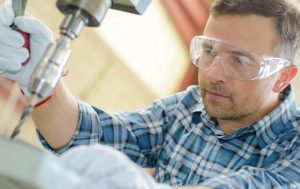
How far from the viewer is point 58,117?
50.7 inches

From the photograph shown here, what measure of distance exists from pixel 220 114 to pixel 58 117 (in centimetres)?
50

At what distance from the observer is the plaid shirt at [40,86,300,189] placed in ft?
4.41

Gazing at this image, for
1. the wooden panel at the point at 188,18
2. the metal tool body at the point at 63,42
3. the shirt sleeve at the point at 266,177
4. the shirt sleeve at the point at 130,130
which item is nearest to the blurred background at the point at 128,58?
the wooden panel at the point at 188,18

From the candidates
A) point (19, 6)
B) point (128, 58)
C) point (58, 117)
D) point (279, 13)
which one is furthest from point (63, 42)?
point (128, 58)

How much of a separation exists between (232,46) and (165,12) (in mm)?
1640

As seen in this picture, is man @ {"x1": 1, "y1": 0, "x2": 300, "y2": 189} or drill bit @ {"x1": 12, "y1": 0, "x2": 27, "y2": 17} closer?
drill bit @ {"x1": 12, "y1": 0, "x2": 27, "y2": 17}

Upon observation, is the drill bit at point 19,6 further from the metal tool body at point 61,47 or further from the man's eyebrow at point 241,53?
Answer: the man's eyebrow at point 241,53

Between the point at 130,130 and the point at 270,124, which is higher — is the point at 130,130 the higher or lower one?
the lower one

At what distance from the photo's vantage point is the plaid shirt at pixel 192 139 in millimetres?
1344

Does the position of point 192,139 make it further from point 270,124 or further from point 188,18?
point 188,18

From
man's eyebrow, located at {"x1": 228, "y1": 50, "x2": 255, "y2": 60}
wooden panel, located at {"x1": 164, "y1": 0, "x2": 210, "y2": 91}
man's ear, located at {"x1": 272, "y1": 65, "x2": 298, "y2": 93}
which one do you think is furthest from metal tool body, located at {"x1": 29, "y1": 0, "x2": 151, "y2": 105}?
wooden panel, located at {"x1": 164, "y1": 0, "x2": 210, "y2": 91}

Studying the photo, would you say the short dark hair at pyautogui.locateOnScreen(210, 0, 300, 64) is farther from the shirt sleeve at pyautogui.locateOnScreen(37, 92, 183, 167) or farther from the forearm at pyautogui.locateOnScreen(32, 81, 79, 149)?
the forearm at pyautogui.locateOnScreen(32, 81, 79, 149)

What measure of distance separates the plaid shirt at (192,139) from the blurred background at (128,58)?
0.80 meters

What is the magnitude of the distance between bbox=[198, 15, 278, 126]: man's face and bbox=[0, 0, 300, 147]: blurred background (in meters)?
0.98
